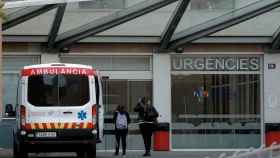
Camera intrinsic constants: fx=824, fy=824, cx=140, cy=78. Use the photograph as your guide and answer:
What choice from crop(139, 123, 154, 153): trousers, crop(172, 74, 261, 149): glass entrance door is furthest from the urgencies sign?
crop(139, 123, 154, 153): trousers

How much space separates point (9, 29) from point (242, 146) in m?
8.25

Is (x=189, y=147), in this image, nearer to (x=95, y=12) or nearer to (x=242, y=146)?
(x=242, y=146)

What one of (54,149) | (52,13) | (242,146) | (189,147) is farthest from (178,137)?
(54,149)

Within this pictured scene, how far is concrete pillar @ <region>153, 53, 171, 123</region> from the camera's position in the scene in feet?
85.6

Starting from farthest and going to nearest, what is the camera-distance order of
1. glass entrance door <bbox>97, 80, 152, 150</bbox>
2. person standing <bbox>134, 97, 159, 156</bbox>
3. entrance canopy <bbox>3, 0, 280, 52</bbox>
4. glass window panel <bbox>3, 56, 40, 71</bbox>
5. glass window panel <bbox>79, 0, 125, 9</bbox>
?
glass entrance door <bbox>97, 80, 152, 150</bbox>
glass window panel <bbox>3, 56, 40, 71</bbox>
glass window panel <bbox>79, 0, 125, 9</bbox>
entrance canopy <bbox>3, 0, 280, 52</bbox>
person standing <bbox>134, 97, 159, 156</bbox>

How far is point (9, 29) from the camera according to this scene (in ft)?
Result: 82.8

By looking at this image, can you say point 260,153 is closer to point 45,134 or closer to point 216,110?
point 45,134

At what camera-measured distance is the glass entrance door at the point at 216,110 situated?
26.5m

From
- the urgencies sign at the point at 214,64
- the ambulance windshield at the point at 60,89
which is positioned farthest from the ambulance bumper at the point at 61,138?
the urgencies sign at the point at 214,64

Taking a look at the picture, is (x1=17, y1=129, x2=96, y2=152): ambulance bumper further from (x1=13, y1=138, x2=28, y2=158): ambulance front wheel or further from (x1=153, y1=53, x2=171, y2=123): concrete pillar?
(x1=153, y1=53, x2=171, y2=123): concrete pillar

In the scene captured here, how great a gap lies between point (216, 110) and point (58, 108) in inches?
330

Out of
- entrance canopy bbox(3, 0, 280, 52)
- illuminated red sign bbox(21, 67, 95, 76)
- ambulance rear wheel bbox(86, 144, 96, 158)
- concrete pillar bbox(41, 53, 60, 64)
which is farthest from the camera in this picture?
concrete pillar bbox(41, 53, 60, 64)

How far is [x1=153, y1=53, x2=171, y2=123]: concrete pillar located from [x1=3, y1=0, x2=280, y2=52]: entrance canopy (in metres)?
0.37

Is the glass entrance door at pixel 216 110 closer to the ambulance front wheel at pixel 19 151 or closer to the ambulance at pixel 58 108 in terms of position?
the ambulance front wheel at pixel 19 151
